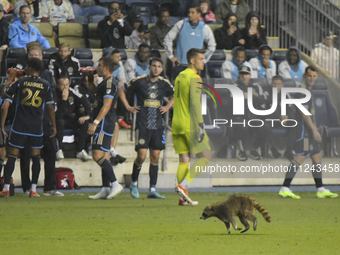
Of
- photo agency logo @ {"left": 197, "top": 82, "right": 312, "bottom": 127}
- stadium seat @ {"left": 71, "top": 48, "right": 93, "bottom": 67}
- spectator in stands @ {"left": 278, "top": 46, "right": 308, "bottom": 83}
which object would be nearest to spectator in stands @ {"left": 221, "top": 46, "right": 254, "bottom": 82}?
spectator in stands @ {"left": 278, "top": 46, "right": 308, "bottom": 83}

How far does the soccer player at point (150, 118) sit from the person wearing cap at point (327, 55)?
21.1ft

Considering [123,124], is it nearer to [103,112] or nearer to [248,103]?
[248,103]

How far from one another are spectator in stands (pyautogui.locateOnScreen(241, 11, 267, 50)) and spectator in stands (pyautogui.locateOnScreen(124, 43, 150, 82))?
3.01 m

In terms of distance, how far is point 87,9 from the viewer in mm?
16703

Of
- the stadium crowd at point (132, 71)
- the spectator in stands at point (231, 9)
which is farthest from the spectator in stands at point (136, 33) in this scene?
the spectator in stands at point (231, 9)

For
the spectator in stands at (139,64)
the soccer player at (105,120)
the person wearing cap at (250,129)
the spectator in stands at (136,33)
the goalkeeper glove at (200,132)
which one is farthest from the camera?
the spectator in stands at (136,33)

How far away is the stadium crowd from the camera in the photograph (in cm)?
971

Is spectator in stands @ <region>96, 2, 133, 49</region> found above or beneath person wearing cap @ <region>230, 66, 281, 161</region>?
above

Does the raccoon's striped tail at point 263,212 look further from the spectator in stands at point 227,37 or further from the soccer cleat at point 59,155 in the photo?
the spectator in stands at point 227,37

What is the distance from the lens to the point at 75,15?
16344mm

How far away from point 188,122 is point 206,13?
25.2 ft

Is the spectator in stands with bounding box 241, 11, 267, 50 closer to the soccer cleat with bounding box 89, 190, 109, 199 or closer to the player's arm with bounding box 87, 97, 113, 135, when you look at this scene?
the player's arm with bounding box 87, 97, 113, 135

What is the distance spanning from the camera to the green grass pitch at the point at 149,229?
17.1 ft

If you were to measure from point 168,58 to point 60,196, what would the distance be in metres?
4.52
